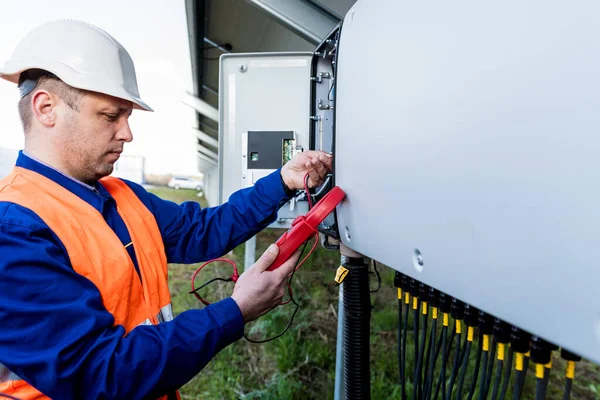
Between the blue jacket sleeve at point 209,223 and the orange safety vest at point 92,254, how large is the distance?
0.26 metres

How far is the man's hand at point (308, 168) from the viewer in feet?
4.15

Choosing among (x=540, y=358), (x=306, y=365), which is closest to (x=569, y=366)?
(x=540, y=358)

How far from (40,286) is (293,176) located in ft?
2.34

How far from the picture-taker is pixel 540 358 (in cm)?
54

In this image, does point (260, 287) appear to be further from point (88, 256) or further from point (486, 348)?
A: point (486, 348)

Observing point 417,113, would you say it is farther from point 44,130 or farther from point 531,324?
point 44,130

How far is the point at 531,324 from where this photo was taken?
50 cm

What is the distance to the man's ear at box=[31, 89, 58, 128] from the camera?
1.01m

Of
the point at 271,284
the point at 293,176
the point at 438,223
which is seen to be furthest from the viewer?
the point at 293,176

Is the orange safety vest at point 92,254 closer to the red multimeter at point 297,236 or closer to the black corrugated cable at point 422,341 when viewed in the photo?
the red multimeter at point 297,236

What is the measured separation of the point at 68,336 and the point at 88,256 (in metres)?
0.19

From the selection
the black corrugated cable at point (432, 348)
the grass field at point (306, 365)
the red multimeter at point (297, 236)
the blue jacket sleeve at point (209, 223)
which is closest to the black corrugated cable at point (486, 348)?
the black corrugated cable at point (432, 348)

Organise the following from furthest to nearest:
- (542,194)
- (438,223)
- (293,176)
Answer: (293,176) < (438,223) < (542,194)

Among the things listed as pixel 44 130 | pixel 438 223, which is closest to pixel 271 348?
pixel 44 130
